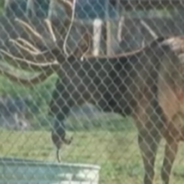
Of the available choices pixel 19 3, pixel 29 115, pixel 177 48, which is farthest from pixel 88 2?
pixel 29 115

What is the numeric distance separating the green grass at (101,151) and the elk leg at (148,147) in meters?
0.28

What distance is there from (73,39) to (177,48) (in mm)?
1061

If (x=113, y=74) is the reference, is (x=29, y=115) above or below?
below

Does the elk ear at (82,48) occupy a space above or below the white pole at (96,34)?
above

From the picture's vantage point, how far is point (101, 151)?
428 inches

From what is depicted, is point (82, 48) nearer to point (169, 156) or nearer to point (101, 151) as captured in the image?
point (169, 156)

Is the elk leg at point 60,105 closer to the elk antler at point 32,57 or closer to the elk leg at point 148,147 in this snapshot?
the elk antler at point 32,57

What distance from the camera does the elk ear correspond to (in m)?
9.27

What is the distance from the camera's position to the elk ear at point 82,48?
9.27 m

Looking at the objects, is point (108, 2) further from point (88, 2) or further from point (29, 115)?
point (29, 115)

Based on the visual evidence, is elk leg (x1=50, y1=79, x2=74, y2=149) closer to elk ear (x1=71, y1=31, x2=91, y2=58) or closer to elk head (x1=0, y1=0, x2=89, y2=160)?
elk head (x1=0, y1=0, x2=89, y2=160)

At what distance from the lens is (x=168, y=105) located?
858 cm

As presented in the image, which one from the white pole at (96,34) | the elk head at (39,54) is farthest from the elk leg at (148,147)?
the white pole at (96,34)

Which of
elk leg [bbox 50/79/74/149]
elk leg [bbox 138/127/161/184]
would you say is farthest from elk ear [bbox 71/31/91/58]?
elk leg [bbox 138/127/161/184]
